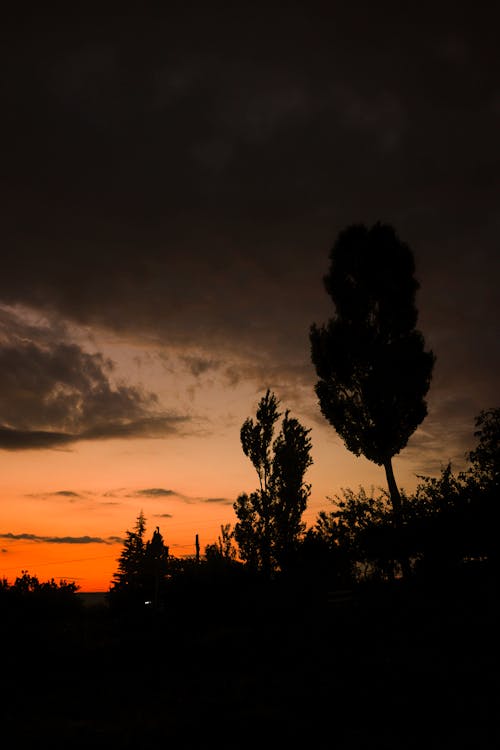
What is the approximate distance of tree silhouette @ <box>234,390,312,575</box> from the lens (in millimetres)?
27031

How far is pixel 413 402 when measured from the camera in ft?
61.7

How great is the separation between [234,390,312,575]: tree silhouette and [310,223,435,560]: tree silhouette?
853 centimetres

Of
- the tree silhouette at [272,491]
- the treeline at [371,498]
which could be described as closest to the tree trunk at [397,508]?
the treeline at [371,498]

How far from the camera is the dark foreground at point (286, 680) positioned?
5.72 m

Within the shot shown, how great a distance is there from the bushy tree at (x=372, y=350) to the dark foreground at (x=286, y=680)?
21.9 feet

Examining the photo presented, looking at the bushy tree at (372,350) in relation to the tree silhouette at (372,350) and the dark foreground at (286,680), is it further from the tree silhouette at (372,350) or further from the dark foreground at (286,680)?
the dark foreground at (286,680)

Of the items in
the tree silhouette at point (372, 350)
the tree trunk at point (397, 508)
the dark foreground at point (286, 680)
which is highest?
the tree silhouette at point (372, 350)

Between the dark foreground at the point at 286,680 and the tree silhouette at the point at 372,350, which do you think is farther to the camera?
the tree silhouette at the point at 372,350

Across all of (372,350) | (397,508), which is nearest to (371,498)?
(397,508)

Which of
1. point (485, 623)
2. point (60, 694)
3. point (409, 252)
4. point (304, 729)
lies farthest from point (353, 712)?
point (409, 252)

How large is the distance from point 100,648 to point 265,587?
250 inches

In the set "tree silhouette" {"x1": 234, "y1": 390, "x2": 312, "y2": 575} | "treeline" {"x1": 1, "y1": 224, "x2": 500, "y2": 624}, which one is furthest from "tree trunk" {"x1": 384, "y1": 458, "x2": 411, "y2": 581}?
"tree silhouette" {"x1": 234, "y1": 390, "x2": 312, "y2": 575}

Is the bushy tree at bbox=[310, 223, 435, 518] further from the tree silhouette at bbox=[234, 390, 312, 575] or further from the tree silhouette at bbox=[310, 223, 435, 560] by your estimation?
the tree silhouette at bbox=[234, 390, 312, 575]

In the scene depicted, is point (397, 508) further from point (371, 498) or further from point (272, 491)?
point (272, 491)
